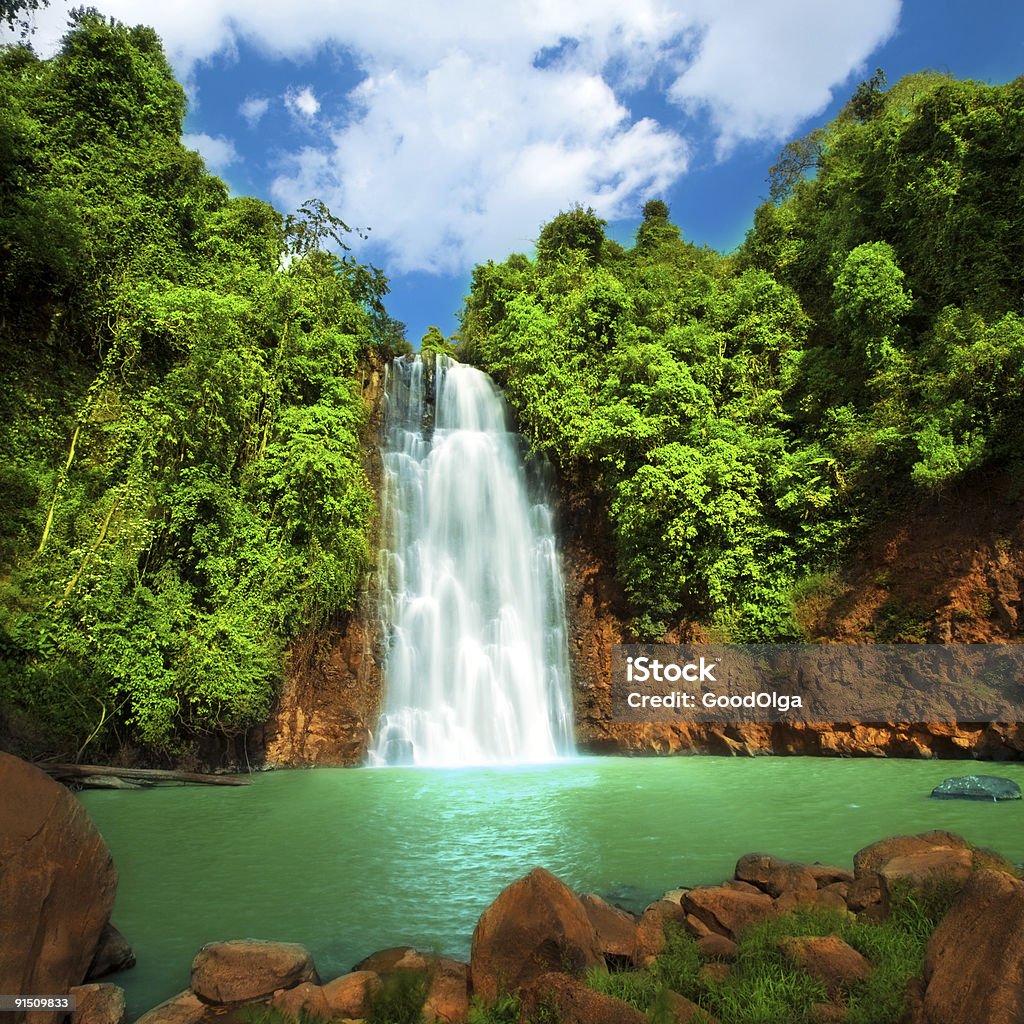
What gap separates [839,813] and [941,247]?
13.4 meters

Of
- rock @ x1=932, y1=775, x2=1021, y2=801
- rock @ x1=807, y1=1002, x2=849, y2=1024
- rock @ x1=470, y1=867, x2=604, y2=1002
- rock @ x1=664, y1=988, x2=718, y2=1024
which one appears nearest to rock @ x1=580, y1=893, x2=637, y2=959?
rock @ x1=470, y1=867, x2=604, y2=1002

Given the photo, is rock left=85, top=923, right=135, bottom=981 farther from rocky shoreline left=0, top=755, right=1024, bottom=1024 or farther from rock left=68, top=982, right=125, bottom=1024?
rock left=68, top=982, right=125, bottom=1024

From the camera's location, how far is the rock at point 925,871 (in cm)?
452

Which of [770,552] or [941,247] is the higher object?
[941,247]

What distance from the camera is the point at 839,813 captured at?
871 centimetres

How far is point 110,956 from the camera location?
4.63 metres

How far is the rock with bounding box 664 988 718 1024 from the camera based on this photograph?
3.46 m

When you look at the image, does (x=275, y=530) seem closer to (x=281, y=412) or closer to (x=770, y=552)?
(x=281, y=412)

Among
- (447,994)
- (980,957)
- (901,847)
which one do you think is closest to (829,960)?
(980,957)

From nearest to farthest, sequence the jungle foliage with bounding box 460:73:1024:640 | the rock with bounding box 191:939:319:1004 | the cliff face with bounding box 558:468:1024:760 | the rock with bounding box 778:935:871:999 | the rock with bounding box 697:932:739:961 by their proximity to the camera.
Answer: the rock with bounding box 778:935:871:999 → the rock with bounding box 191:939:319:1004 → the rock with bounding box 697:932:739:961 → the cliff face with bounding box 558:468:1024:760 → the jungle foliage with bounding box 460:73:1024:640

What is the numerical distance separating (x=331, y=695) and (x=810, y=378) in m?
13.8

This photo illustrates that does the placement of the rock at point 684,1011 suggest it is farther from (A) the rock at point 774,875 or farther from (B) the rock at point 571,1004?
(A) the rock at point 774,875

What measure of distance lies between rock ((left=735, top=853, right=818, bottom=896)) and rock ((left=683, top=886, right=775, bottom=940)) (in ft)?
1.43

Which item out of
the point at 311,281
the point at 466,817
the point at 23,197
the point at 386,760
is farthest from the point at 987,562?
the point at 23,197
